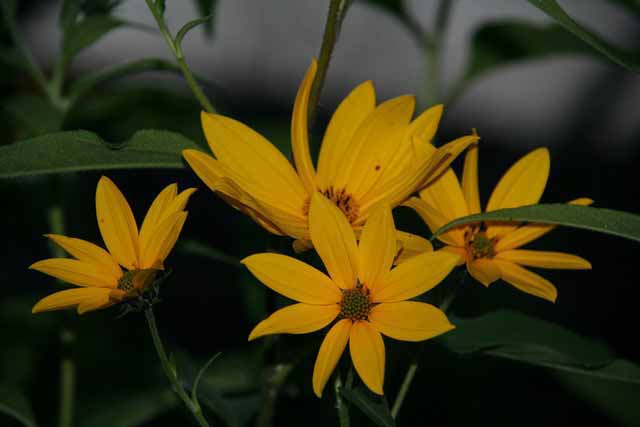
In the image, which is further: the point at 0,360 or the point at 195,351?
the point at 195,351

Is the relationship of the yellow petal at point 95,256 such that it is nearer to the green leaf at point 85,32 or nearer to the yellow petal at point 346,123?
the yellow petal at point 346,123

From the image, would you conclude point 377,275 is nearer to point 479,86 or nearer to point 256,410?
point 256,410

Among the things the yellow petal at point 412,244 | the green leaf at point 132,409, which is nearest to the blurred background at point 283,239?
the green leaf at point 132,409

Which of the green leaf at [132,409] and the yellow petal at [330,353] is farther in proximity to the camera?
the green leaf at [132,409]

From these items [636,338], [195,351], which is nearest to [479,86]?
[636,338]

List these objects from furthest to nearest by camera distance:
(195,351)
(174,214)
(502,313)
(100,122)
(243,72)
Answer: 1. (243,72)
2. (195,351)
3. (100,122)
4. (502,313)
5. (174,214)

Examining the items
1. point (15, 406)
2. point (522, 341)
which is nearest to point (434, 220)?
point (522, 341)
